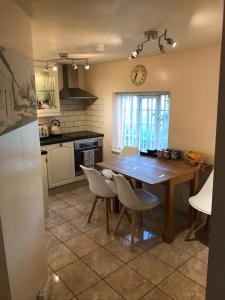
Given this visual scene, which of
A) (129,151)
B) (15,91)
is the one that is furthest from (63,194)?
(15,91)

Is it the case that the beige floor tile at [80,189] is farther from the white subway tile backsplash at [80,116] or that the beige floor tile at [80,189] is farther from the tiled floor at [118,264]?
the white subway tile backsplash at [80,116]

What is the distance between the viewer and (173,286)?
207cm

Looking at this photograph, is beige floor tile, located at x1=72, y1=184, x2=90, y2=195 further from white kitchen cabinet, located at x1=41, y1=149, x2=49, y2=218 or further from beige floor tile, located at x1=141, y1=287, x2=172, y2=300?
beige floor tile, located at x1=141, y1=287, x2=172, y2=300

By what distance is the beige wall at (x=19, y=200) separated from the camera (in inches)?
48.4

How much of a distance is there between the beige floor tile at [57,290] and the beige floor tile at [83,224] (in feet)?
2.73

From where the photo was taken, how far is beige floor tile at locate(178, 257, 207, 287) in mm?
2150

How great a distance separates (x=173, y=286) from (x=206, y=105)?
2002 mm

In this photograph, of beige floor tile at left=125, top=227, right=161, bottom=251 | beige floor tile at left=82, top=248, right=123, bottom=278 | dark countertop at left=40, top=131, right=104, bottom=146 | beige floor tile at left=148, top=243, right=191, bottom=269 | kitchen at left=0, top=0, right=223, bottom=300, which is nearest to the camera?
kitchen at left=0, top=0, right=223, bottom=300

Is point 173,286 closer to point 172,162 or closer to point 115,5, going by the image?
point 172,162

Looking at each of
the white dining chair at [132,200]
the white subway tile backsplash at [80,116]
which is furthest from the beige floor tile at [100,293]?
the white subway tile backsplash at [80,116]

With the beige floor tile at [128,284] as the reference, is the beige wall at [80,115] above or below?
above

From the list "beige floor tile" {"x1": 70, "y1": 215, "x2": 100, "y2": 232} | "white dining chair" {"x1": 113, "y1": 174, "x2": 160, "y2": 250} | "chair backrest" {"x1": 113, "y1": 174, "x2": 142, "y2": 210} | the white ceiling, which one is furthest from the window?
"beige floor tile" {"x1": 70, "y1": 215, "x2": 100, "y2": 232}

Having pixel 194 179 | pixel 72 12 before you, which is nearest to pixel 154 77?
pixel 194 179

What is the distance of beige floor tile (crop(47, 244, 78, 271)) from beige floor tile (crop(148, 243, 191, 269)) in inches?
32.5
